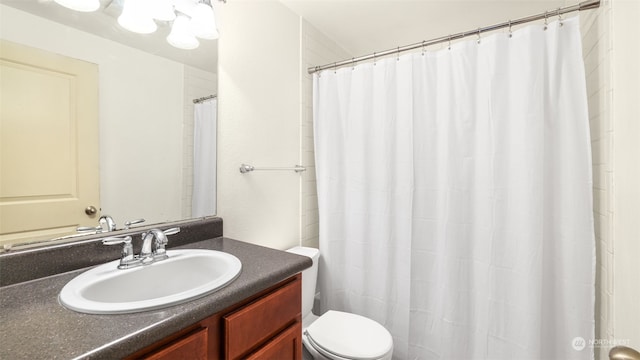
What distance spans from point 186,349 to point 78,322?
241mm

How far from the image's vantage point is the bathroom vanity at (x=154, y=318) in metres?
0.55

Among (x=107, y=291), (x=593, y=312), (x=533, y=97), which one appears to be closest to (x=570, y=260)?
(x=593, y=312)

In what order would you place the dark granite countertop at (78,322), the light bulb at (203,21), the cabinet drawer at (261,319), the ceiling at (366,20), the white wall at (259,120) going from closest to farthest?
the dark granite countertop at (78,322) → the cabinet drawer at (261,319) → the ceiling at (366,20) → the light bulb at (203,21) → the white wall at (259,120)

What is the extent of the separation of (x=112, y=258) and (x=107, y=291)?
0.19 m

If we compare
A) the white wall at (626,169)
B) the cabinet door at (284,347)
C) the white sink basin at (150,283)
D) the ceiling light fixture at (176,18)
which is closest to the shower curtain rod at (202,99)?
the ceiling light fixture at (176,18)

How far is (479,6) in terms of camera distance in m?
1.74

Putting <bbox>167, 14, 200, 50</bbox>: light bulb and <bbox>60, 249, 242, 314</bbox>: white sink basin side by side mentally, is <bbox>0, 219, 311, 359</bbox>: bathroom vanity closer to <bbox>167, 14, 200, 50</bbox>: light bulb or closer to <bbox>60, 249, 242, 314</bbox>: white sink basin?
<bbox>60, 249, 242, 314</bbox>: white sink basin

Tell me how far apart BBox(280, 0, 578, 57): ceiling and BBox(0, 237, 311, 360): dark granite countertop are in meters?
1.71

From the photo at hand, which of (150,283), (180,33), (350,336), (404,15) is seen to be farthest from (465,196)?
(180,33)

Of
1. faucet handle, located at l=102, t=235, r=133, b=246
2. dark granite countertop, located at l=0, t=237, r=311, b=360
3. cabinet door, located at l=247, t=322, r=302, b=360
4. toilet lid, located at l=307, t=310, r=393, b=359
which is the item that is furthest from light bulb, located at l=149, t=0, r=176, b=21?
toilet lid, located at l=307, t=310, r=393, b=359

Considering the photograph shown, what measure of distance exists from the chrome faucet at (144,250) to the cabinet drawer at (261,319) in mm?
411

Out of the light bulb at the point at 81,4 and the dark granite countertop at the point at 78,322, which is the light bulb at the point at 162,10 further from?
the dark granite countertop at the point at 78,322

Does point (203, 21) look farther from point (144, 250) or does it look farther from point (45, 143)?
point (144, 250)

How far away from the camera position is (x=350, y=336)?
4.53 feet
